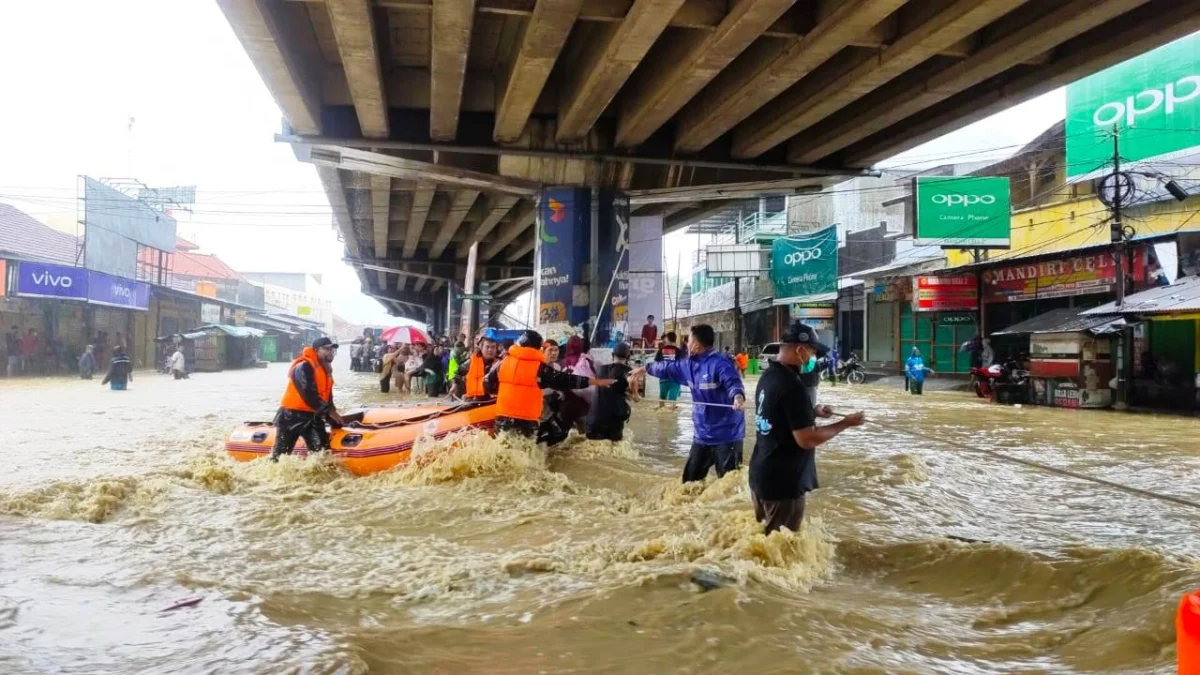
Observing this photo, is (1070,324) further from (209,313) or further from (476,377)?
(209,313)

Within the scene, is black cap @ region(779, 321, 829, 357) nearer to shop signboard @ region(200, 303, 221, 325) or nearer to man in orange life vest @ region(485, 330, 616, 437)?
man in orange life vest @ region(485, 330, 616, 437)

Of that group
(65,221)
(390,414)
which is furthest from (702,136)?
(65,221)

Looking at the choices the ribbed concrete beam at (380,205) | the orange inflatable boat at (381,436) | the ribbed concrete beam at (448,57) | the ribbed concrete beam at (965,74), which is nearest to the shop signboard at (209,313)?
the ribbed concrete beam at (380,205)

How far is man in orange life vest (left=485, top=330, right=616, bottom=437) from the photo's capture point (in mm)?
8359

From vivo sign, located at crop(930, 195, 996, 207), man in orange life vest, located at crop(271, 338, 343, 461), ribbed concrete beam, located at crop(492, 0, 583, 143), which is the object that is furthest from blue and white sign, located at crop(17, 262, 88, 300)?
vivo sign, located at crop(930, 195, 996, 207)

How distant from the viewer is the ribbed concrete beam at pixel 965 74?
802 centimetres

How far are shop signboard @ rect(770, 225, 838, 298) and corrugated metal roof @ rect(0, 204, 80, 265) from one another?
25.2m

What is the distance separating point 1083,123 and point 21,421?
24.4 metres

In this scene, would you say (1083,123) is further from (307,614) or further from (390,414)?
(307,614)

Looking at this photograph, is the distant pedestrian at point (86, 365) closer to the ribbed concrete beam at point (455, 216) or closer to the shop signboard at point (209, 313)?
the ribbed concrete beam at point (455, 216)

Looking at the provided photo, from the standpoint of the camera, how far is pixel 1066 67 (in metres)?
9.68

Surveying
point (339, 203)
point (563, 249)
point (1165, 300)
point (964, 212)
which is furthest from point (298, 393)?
point (964, 212)

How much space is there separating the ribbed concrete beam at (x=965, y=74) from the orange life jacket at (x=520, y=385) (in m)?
6.01

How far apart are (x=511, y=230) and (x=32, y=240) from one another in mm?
18122
